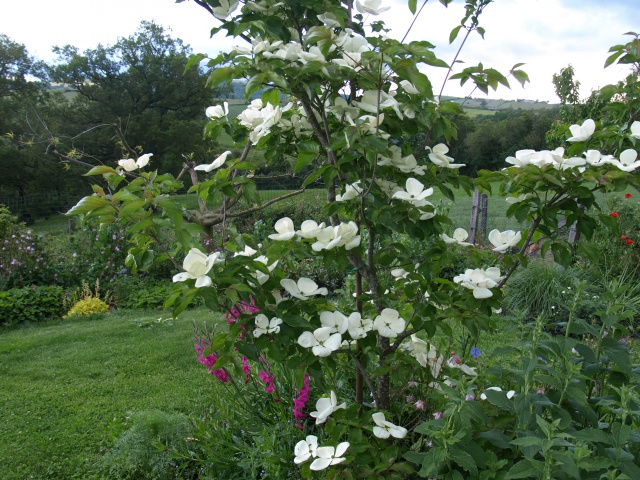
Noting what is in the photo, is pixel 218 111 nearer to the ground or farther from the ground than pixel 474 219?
farther from the ground

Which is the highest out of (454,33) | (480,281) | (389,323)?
(454,33)

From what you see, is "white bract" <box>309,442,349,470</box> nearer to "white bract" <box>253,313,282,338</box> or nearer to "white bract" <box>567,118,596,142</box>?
"white bract" <box>253,313,282,338</box>

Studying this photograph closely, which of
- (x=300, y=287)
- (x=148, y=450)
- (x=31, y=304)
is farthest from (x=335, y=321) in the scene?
(x=31, y=304)

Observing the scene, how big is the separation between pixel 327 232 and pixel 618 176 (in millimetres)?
818

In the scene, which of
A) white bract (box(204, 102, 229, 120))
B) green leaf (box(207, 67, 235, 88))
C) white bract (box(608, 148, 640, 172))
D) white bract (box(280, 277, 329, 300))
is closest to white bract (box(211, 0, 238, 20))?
green leaf (box(207, 67, 235, 88))

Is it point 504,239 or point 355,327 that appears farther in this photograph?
point 504,239

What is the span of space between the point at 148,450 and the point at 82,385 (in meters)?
1.60

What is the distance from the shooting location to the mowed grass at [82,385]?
263 cm

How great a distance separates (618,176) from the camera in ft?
4.37

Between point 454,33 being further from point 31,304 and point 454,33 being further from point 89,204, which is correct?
point 31,304

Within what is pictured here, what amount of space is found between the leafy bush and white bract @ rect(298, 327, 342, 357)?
1144mm

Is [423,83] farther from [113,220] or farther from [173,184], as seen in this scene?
[113,220]

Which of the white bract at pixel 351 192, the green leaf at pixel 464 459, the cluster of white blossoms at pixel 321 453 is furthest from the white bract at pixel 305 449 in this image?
the white bract at pixel 351 192

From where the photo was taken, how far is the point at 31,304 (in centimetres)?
561
